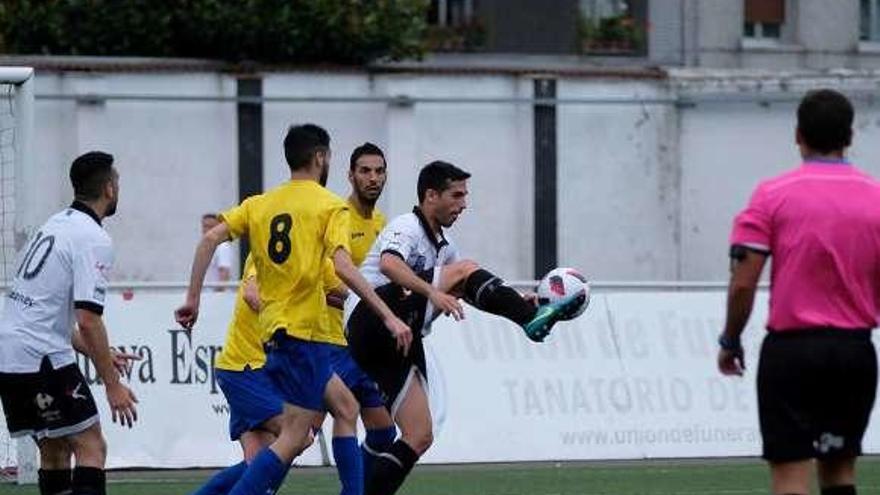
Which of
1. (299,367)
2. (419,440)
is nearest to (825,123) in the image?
(299,367)

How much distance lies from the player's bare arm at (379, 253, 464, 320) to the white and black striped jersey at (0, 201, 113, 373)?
1501 mm

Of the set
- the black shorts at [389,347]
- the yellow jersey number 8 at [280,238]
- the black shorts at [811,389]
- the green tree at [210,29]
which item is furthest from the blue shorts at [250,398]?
the green tree at [210,29]

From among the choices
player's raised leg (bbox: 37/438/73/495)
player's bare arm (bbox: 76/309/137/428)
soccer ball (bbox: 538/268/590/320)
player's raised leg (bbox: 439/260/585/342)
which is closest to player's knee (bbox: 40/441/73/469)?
player's raised leg (bbox: 37/438/73/495)

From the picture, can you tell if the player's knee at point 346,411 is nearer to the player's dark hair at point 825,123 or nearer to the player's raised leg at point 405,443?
the player's raised leg at point 405,443

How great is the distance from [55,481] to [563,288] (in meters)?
2.83

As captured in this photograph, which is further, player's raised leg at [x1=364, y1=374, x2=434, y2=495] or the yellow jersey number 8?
player's raised leg at [x1=364, y1=374, x2=434, y2=495]

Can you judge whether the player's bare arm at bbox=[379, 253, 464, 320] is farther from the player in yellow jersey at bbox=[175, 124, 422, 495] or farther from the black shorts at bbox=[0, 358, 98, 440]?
the black shorts at bbox=[0, 358, 98, 440]

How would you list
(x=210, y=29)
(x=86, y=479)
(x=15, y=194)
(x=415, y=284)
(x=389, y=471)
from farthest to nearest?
1. (x=210, y=29)
2. (x=15, y=194)
3. (x=389, y=471)
4. (x=415, y=284)
5. (x=86, y=479)

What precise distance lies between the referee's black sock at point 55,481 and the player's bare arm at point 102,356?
670mm

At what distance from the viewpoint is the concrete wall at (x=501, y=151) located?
89.8ft

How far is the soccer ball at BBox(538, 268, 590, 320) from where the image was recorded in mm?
12328

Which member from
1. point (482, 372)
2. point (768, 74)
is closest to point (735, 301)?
point (482, 372)

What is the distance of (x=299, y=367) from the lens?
11.4m

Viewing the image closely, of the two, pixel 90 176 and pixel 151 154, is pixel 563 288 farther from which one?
pixel 151 154
